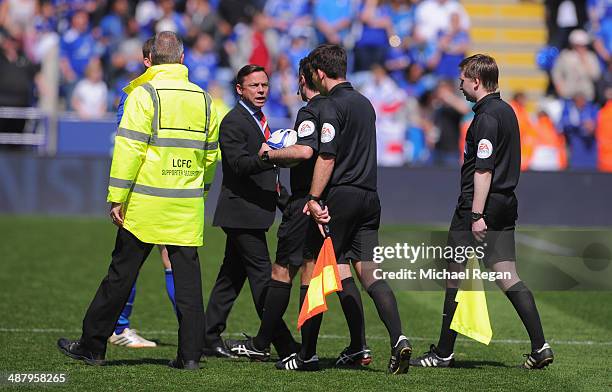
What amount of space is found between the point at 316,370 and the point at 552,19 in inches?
649

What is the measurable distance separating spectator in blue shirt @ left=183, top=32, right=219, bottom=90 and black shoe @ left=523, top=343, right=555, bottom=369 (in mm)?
12264

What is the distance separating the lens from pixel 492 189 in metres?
7.71

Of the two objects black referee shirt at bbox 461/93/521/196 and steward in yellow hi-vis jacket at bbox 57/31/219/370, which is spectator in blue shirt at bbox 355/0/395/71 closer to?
black referee shirt at bbox 461/93/521/196

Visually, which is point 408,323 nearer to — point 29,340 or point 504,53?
point 29,340

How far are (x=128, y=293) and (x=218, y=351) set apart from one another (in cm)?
102

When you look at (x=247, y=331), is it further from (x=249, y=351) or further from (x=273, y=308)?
(x=273, y=308)

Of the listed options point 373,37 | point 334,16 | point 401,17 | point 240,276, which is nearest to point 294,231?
point 240,276

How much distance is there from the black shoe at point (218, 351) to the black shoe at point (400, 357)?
4.45 feet

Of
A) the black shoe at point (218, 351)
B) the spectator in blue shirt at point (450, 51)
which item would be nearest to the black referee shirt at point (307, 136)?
the black shoe at point (218, 351)

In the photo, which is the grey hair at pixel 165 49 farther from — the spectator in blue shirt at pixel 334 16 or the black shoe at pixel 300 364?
the spectator in blue shirt at pixel 334 16

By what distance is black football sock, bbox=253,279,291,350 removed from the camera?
7738 millimetres

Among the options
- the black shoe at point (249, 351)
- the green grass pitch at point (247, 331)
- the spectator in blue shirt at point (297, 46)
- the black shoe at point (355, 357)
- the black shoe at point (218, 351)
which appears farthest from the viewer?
the spectator in blue shirt at point (297, 46)

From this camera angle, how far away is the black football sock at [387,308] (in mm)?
7435

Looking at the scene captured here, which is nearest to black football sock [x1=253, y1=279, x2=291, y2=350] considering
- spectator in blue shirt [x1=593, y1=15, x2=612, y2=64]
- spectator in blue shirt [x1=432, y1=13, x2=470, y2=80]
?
spectator in blue shirt [x1=432, y1=13, x2=470, y2=80]
